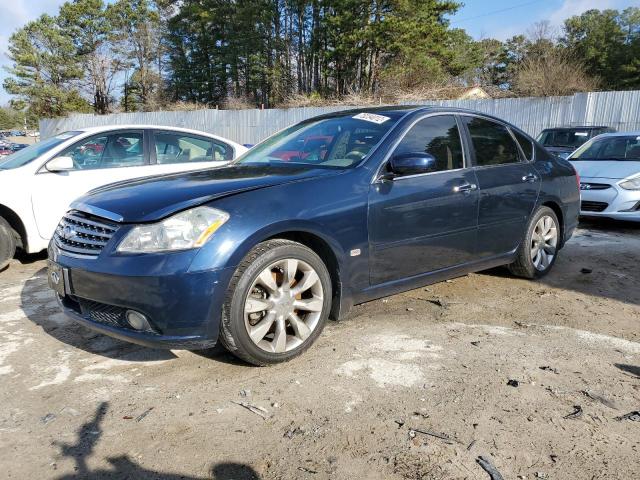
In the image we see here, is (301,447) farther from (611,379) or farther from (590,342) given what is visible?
(590,342)

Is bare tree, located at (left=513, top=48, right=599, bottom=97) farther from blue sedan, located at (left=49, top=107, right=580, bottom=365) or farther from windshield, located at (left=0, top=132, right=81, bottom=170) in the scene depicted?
windshield, located at (left=0, top=132, right=81, bottom=170)

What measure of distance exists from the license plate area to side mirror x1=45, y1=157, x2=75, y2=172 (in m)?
2.62

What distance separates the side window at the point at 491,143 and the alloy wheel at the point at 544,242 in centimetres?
72

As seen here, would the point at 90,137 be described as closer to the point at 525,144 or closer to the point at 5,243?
the point at 5,243

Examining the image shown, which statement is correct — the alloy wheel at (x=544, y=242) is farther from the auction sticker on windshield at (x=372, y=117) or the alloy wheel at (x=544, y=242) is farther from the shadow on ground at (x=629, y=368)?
the auction sticker on windshield at (x=372, y=117)

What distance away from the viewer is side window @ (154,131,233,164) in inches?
255

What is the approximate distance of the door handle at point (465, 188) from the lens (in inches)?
161

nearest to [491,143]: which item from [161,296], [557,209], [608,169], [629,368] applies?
[557,209]

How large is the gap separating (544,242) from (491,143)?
4.03ft

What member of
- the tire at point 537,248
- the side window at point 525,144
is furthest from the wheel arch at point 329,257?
the side window at point 525,144

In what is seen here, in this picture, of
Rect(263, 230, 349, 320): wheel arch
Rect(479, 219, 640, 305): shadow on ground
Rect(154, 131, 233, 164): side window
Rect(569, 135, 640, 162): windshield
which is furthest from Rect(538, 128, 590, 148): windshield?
Rect(263, 230, 349, 320): wheel arch

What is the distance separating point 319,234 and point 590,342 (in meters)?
2.05

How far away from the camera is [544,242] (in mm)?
5160

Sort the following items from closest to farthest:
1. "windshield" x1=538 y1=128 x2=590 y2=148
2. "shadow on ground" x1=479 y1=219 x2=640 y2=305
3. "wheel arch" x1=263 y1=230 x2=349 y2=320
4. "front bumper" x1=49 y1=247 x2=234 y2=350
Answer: "front bumper" x1=49 y1=247 x2=234 y2=350 → "wheel arch" x1=263 y1=230 x2=349 y2=320 → "shadow on ground" x1=479 y1=219 x2=640 y2=305 → "windshield" x1=538 y1=128 x2=590 y2=148
